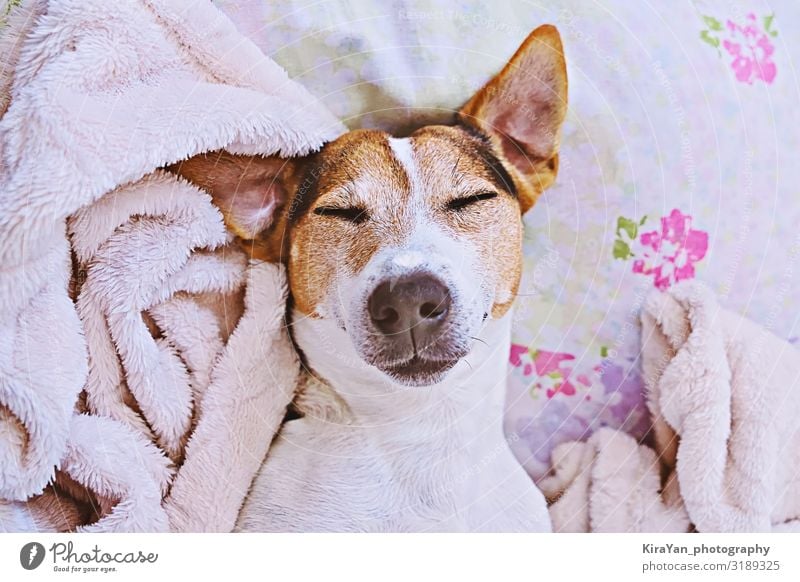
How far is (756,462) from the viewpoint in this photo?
25.0 inches

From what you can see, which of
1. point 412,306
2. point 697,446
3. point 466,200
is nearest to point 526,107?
point 466,200

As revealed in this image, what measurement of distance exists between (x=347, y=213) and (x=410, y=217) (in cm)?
5

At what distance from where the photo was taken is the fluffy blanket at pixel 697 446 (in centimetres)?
63

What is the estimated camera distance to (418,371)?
562 mm

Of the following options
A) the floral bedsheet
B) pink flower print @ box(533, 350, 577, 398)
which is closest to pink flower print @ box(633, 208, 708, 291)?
the floral bedsheet

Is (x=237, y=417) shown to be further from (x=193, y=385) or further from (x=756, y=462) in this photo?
(x=756, y=462)

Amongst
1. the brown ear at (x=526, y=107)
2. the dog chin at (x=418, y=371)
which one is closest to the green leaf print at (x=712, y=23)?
the brown ear at (x=526, y=107)

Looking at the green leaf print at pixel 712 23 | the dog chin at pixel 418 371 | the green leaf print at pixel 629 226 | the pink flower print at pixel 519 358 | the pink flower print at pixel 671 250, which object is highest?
the green leaf print at pixel 712 23

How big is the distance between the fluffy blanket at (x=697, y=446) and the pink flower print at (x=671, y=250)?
1 centimetres

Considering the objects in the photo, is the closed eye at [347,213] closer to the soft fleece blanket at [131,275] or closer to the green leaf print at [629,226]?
the soft fleece blanket at [131,275]

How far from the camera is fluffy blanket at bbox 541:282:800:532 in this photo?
0.63 m

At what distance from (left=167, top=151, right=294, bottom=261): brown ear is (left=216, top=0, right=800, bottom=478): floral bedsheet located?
5.8 inches

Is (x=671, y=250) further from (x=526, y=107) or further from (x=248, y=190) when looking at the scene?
(x=248, y=190)
